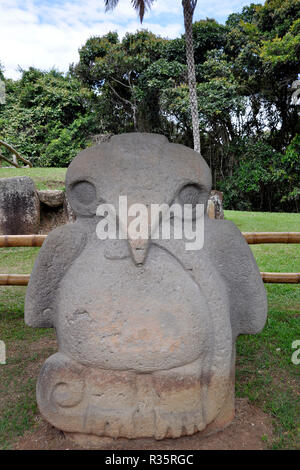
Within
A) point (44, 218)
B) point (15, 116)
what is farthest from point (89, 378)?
point (15, 116)

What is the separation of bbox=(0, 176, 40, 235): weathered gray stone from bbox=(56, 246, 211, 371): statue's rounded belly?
519 cm

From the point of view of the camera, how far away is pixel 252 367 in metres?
2.91

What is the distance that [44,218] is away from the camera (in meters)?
7.20

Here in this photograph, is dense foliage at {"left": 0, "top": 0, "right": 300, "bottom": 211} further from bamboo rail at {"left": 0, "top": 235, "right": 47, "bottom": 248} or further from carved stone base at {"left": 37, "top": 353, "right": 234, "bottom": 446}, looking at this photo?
carved stone base at {"left": 37, "top": 353, "right": 234, "bottom": 446}

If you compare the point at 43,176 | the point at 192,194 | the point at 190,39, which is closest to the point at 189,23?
the point at 190,39

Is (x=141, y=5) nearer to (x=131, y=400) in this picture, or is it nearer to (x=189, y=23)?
(x=189, y=23)

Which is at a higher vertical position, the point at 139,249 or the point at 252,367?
the point at 139,249

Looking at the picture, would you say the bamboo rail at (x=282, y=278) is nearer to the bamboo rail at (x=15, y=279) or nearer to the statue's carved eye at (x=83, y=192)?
the bamboo rail at (x=15, y=279)

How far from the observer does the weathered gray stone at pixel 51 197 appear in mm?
7023

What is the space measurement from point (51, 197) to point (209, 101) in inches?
260

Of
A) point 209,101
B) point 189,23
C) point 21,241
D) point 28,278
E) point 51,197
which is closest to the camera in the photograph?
point 21,241

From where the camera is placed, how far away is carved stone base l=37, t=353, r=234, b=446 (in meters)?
1.81

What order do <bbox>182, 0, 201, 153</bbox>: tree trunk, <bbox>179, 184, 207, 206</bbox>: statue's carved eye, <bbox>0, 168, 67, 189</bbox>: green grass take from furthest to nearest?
1. <bbox>0, 168, 67, 189</bbox>: green grass
2. <bbox>182, 0, 201, 153</bbox>: tree trunk
3. <bbox>179, 184, 207, 206</bbox>: statue's carved eye

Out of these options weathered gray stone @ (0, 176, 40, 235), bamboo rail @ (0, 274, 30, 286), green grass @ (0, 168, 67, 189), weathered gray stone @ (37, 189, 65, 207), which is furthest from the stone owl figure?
green grass @ (0, 168, 67, 189)
